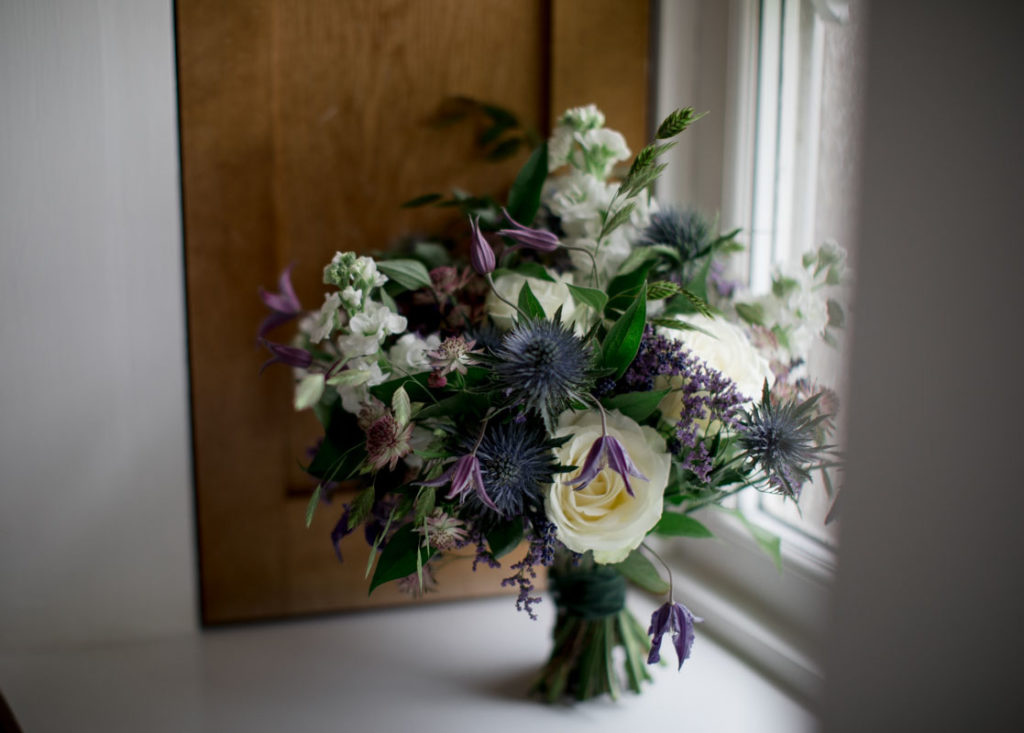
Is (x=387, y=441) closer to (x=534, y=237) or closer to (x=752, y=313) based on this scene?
(x=534, y=237)

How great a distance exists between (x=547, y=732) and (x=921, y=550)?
19.3 inches

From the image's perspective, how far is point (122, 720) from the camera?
2.68ft

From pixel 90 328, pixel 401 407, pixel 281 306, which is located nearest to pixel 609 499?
pixel 401 407

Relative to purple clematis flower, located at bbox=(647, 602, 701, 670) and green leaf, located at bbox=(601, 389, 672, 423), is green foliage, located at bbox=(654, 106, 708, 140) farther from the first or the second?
purple clematis flower, located at bbox=(647, 602, 701, 670)

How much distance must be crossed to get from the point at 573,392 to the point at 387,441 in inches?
6.0

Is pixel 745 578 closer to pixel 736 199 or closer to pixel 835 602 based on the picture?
pixel 736 199

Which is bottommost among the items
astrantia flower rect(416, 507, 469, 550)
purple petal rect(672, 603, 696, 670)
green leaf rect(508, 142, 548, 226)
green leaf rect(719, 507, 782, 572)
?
purple petal rect(672, 603, 696, 670)

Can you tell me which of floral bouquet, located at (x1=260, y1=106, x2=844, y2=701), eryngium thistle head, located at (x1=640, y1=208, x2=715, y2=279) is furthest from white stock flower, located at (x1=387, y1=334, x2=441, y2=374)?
eryngium thistle head, located at (x1=640, y1=208, x2=715, y2=279)

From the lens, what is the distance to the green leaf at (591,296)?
65 cm

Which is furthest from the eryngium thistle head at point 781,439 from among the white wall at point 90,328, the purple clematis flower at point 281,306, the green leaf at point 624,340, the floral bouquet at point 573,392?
the white wall at point 90,328

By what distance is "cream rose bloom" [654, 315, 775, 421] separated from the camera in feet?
2.20

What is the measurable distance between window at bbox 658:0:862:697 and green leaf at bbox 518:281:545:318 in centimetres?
36

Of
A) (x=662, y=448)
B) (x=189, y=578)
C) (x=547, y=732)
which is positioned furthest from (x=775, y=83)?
(x=189, y=578)

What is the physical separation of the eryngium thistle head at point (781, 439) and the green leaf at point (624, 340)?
110 mm
